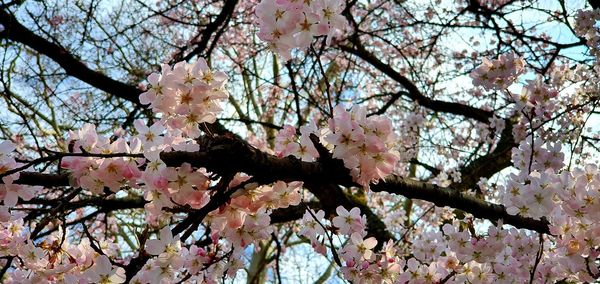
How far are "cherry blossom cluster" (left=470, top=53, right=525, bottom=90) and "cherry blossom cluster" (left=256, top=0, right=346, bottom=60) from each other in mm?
1375

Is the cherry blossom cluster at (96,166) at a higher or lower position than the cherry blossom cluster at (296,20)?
lower

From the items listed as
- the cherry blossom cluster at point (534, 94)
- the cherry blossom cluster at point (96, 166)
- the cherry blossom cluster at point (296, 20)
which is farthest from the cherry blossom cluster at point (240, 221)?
the cherry blossom cluster at point (534, 94)

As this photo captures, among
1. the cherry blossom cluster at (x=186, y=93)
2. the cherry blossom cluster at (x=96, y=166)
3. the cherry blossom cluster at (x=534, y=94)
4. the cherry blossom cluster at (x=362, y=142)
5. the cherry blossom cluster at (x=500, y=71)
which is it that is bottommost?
the cherry blossom cluster at (x=96, y=166)

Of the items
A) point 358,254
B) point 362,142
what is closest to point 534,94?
point 358,254

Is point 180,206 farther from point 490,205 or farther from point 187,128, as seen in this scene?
point 490,205

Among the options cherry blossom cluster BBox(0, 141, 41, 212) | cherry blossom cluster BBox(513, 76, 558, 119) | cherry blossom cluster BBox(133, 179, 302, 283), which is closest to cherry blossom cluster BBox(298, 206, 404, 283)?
cherry blossom cluster BBox(133, 179, 302, 283)

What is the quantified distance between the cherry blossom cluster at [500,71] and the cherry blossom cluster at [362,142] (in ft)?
4.40

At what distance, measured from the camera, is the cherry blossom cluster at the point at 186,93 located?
1.52 meters

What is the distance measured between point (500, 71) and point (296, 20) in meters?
1.53

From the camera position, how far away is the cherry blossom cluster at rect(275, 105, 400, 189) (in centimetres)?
145

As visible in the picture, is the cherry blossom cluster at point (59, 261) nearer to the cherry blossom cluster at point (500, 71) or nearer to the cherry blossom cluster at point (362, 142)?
the cherry blossom cluster at point (362, 142)

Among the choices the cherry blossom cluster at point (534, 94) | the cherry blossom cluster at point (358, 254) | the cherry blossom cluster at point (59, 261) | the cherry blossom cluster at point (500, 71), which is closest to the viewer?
the cherry blossom cluster at point (59, 261)

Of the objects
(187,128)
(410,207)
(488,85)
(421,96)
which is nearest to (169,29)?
(421,96)

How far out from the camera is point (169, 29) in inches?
278
